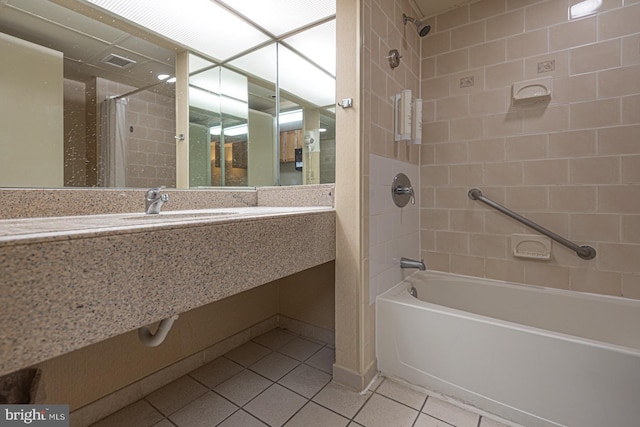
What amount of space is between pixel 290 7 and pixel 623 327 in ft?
8.22

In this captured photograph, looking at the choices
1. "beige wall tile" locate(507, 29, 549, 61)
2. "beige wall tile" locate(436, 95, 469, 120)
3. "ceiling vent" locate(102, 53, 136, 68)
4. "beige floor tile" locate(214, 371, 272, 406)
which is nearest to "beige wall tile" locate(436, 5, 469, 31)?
"beige wall tile" locate(507, 29, 549, 61)

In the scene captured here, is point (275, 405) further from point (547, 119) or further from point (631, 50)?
point (631, 50)

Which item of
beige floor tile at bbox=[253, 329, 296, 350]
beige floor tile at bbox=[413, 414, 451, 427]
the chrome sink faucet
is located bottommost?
beige floor tile at bbox=[413, 414, 451, 427]

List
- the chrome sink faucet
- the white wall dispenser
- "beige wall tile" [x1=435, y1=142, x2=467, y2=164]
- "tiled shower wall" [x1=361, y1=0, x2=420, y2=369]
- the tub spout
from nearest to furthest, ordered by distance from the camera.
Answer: the chrome sink faucet < "tiled shower wall" [x1=361, y1=0, x2=420, y2=369] < the white wall dispenser < the tub spout < "beige wall tile" [x1=435, y1=142, x2=467, y2=164]

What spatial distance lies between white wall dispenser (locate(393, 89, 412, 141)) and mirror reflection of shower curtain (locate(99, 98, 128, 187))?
1.38 meters

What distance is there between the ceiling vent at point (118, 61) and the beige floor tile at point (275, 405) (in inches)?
64.3

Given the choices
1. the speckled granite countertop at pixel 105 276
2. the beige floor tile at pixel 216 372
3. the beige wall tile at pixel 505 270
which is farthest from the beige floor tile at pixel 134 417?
the beige wall tile at pixel 505 270

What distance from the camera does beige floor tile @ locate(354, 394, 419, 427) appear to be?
1202 mm

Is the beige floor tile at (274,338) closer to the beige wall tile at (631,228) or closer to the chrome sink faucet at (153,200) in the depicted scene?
the chrome sink faucet at (153,200)

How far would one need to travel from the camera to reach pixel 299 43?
1.96 m

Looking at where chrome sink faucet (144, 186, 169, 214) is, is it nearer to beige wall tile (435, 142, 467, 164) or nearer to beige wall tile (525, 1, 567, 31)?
beige wall tile (435, 142, 467, 164)

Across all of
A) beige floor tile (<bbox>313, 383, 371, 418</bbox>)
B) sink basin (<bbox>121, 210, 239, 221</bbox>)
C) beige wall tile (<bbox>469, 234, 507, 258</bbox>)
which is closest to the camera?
sink basin (<bbox>121, 210, 239, 221</bbox>)

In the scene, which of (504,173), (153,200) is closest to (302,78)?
(153,200)

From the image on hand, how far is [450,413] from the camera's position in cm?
126
